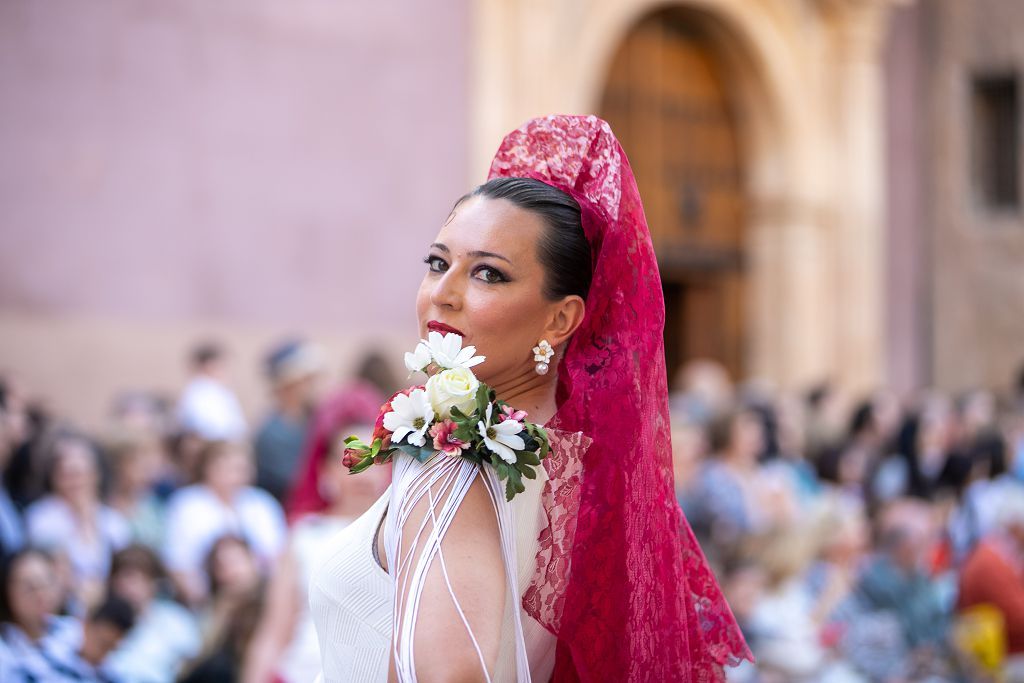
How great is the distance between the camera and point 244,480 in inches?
243

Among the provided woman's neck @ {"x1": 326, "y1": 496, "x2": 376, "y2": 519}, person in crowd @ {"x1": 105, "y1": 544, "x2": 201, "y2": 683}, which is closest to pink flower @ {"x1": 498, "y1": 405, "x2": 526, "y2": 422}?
woman's neck @ {"x1": 326, "y1": 496, "x2": 376, "y2": 519}

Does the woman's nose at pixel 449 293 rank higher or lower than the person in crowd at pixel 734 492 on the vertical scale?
higher

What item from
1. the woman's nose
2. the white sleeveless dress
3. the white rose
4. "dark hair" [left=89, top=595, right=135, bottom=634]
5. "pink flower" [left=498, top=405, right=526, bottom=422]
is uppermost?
the woman's nose

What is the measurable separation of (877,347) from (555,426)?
40.8 ft

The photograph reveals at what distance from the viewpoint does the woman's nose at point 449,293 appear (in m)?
1.94

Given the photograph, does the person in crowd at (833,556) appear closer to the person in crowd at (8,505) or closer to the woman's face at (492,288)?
the person in crowd at (8,505)

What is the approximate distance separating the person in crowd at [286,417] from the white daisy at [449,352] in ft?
17.5

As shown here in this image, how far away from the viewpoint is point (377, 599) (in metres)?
1.94

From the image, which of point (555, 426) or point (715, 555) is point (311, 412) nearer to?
point (715, 555)

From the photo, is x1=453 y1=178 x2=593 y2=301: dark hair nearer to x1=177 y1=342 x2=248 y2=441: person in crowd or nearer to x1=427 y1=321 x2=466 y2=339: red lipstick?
x1=427 y1=321 x2=466 y2=339: red lipstick

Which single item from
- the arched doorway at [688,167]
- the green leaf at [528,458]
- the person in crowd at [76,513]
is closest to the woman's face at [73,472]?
the person in crowd at [76,513]

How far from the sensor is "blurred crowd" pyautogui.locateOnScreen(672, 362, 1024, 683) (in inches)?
247

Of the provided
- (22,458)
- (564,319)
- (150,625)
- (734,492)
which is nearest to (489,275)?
(564,319)

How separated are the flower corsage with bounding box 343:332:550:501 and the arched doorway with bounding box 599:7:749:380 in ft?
34.6
